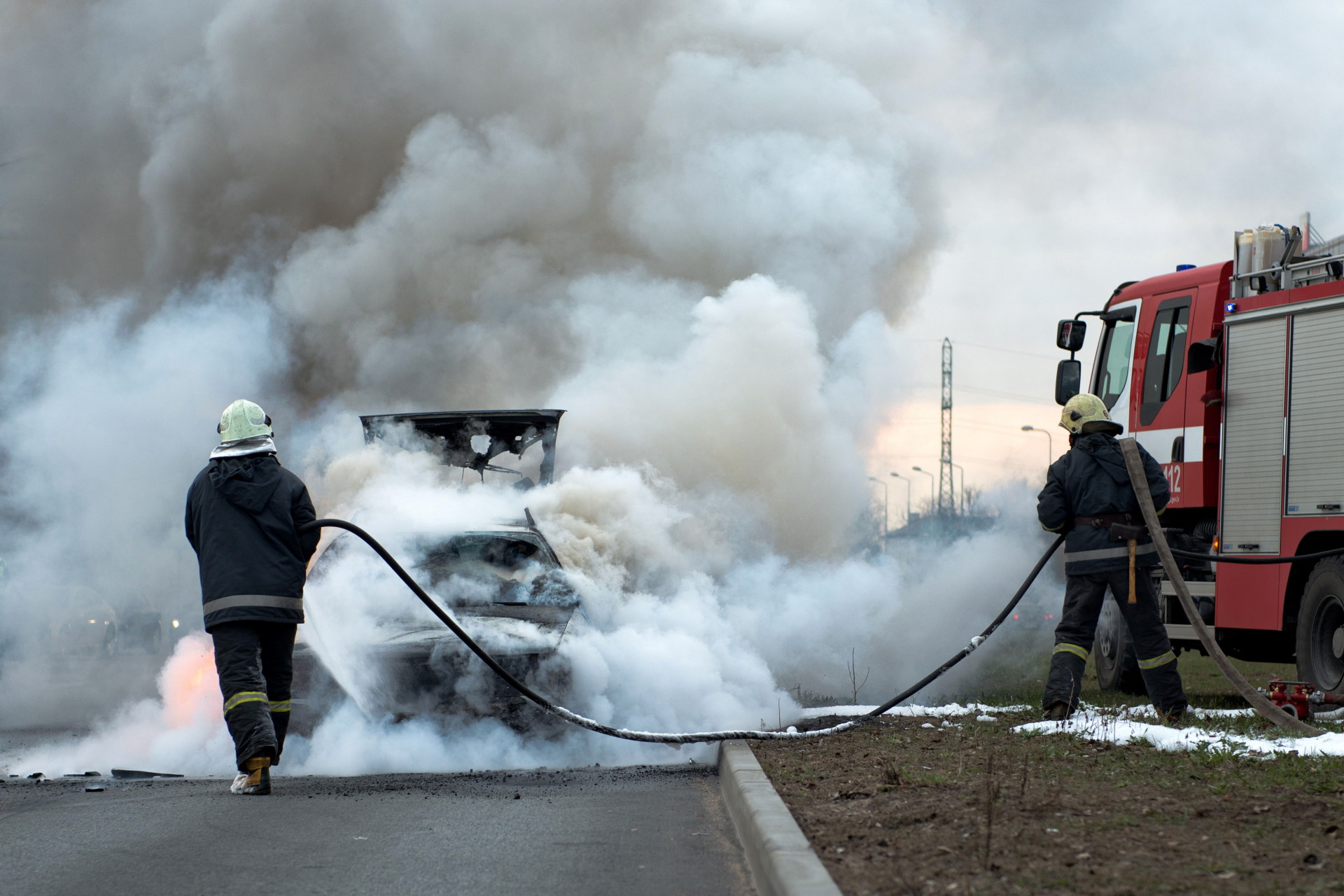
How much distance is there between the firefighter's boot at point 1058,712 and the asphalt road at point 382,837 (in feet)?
6.85

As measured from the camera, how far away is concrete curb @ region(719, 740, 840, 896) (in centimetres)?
371

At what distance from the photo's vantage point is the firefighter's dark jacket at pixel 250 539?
21.1 feet

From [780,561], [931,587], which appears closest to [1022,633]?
[931,587]

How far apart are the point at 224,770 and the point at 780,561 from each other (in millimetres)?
6272

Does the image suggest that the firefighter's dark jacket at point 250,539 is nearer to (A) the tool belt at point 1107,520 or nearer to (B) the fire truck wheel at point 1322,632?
(A) the tool belt at point 1107,520

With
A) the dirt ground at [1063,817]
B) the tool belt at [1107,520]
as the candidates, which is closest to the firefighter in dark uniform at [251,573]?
the dirt ground at [1063,817]

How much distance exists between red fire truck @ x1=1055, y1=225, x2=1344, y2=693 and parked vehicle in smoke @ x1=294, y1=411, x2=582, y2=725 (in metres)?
4.46

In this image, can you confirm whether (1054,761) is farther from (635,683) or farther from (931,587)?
(931,587)

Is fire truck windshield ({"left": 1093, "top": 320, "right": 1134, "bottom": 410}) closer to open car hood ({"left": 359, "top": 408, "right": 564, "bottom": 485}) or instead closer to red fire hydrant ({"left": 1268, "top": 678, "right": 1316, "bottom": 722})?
red fire hydrant ({"left": 1268, "top": 678, "right": 1316, "bottom": 722})

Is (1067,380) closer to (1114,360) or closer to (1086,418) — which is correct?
(1114,360)

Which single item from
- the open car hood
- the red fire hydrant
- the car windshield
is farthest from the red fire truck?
the car windshield

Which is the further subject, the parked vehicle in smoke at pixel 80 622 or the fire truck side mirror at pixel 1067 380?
the parked vehicle in smoke at pixel 80 622

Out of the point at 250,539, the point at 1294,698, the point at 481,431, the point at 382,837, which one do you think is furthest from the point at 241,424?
the point at 1294,698

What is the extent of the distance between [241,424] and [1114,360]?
23.4ft
